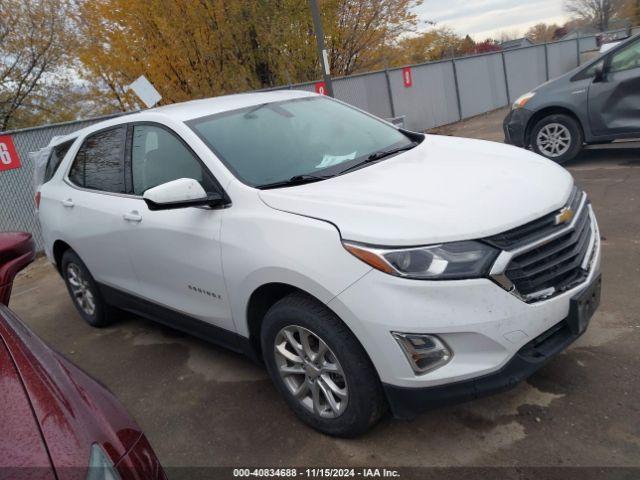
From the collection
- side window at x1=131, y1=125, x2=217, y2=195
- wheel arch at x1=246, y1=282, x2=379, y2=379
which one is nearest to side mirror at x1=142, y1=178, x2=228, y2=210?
side window at x1=131, y1=125, x2=217, y2=195

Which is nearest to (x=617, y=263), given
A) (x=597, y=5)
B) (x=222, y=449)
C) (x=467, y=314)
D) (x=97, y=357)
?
(x=467, y=314)

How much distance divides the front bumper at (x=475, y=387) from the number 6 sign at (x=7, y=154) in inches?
298

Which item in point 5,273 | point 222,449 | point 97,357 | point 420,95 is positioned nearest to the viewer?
point 5,273

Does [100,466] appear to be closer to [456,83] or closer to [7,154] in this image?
[7,154]

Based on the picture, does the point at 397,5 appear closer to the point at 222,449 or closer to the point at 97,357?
the point at 97,357

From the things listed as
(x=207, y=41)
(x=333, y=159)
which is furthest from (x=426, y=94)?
(x=333, y=159)

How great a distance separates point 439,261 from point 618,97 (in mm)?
5908

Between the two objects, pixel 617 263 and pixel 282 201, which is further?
pixel 617 263

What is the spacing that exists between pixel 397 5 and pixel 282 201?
14226mm

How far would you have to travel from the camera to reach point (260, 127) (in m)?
3.43

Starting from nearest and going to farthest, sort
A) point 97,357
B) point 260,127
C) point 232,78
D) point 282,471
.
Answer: point 282,471 → point 260,127 → point 97,357 → point 232,78

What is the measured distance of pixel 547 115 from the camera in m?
7.51

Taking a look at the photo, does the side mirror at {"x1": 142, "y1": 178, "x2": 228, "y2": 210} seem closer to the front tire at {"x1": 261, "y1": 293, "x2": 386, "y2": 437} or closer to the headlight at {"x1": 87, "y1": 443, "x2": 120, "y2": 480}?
the front tire at {"x1": 261, "y1": 293, "x2": 386, "y2": 437}

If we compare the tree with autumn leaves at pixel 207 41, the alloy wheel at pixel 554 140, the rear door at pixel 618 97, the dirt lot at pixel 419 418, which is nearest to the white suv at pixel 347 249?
the dirt lot at pixel 419 418
